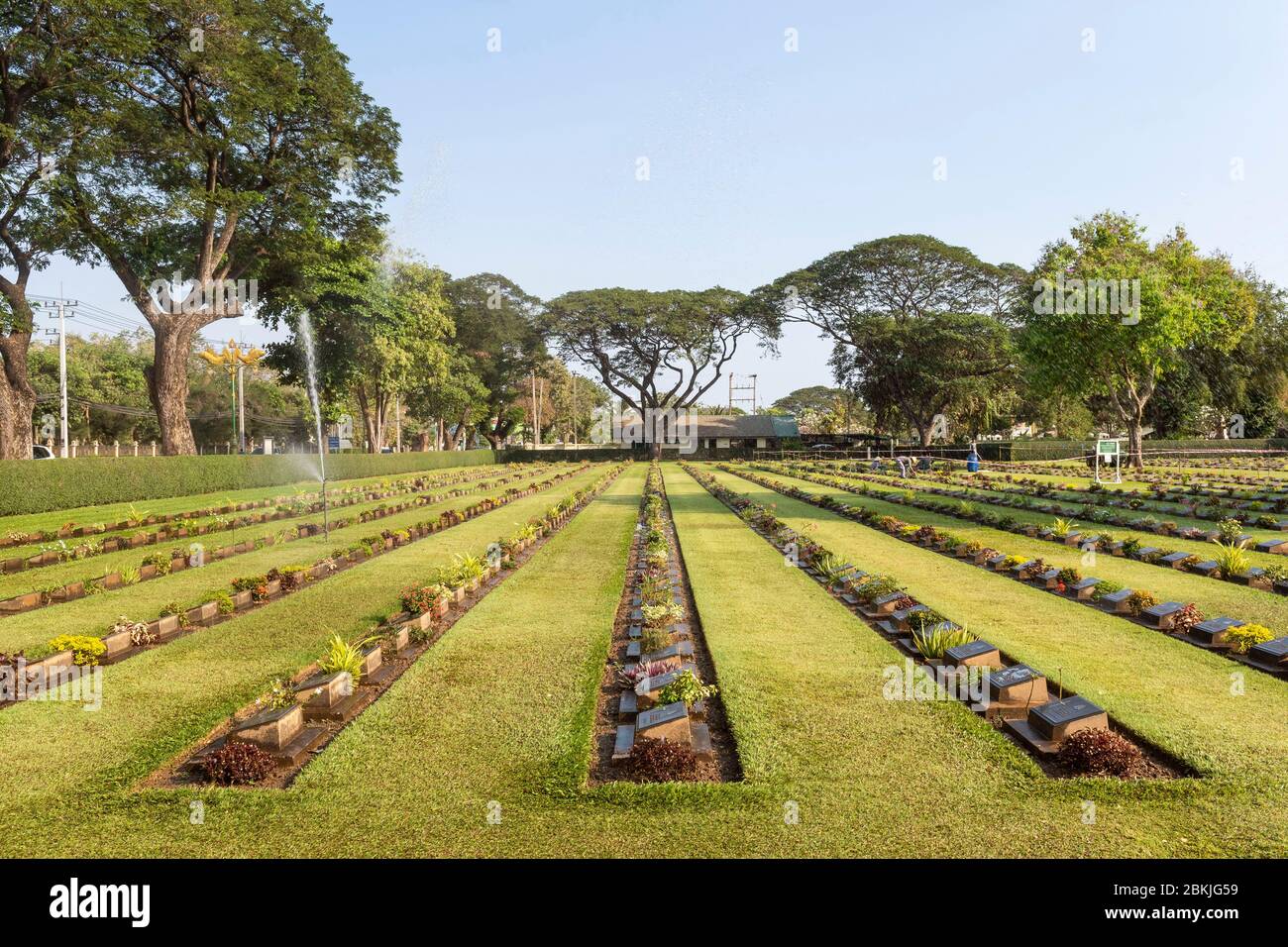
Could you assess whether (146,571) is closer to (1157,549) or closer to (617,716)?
(617,716)

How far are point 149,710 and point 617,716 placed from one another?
342 cm

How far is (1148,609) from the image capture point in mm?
7367

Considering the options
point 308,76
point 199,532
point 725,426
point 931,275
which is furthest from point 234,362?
point 931,275

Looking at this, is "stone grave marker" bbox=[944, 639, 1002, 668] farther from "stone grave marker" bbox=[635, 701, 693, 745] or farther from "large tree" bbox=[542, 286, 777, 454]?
"large tree" bbox=[542, 286, 777, 454]

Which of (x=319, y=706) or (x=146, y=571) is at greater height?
Answer: (x=146, y=571)

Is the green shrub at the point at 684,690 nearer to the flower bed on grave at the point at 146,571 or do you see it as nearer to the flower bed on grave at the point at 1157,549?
the flower bed on grave at the point at 1157,549

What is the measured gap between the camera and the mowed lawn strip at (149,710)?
402cm

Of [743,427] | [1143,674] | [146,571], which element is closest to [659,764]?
[1143,674]

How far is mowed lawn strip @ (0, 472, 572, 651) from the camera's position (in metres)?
7.52

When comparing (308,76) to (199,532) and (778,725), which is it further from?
(778,725)

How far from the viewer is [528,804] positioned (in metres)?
3.81

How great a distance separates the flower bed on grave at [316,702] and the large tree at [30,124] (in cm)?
2224
